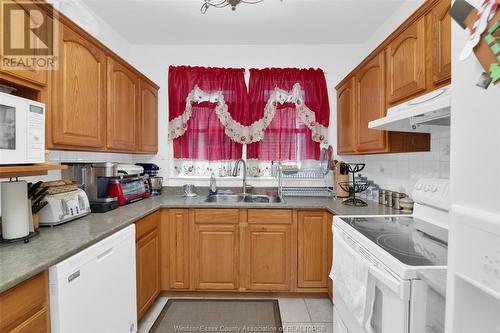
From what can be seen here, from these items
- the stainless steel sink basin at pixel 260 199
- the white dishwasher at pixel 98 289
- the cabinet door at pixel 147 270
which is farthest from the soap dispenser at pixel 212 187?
the white dishwasher at pixel 98 289

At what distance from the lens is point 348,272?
130 cm

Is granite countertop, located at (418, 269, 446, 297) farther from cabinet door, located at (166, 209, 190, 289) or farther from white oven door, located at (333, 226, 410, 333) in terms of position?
cabinet door, located at (166, 209, 190, 289)

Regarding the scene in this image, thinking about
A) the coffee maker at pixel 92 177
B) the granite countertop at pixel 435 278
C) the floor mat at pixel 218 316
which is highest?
the coffee maker at pixel 92 177

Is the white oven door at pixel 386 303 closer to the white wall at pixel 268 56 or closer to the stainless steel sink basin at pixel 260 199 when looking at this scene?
the stainless steel sink basin at pixel 260 199

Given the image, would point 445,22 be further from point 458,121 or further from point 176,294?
point 176,294

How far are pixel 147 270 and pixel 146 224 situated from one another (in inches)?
14.7

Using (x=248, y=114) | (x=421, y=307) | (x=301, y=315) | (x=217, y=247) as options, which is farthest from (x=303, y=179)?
(x=421, y=307)

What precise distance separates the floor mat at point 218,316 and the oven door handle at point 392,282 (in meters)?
1.15

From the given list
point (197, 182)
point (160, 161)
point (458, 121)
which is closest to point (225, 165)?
point (197, 182)

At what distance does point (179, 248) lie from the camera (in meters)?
2.20

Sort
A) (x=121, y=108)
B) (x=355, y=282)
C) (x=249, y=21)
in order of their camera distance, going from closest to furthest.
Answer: (x=355, y=282)
(x=121, y=108)
(x=249, y=21)

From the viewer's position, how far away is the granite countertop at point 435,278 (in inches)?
30.7

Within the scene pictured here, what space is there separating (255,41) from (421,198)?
2.20m

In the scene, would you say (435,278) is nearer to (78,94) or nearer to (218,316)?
(218,316)
